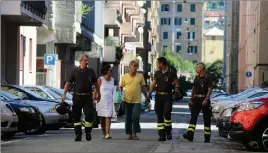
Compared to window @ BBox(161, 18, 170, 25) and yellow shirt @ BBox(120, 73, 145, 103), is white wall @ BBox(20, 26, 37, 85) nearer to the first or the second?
yellow shirt @ BBox(120, 73, 145, 103)

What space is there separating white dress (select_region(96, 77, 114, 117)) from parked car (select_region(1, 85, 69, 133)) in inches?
162

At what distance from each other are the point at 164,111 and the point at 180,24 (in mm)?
153843

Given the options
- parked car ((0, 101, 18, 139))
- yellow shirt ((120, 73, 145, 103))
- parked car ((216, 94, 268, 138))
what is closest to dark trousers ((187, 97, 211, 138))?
parked car ((216, 94, 268, 138))

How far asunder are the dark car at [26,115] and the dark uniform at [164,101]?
3974 millimetres

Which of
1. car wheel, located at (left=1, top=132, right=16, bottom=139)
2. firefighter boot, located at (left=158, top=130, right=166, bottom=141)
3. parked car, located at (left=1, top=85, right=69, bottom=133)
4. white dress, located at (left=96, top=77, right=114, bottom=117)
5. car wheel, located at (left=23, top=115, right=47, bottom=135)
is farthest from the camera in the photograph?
parked car, located at (left=1, top=85, right=69, bottom=133)

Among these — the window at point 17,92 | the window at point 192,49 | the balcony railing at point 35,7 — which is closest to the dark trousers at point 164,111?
the window at point 17,92

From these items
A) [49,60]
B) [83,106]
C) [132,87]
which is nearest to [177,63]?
[49,60]

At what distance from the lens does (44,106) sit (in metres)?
22.0

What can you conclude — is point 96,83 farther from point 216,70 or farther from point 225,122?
point 216,70

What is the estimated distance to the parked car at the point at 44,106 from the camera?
21.7 metres

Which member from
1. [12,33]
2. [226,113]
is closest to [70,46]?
[12,33]

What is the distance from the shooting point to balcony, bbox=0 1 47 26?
107ft

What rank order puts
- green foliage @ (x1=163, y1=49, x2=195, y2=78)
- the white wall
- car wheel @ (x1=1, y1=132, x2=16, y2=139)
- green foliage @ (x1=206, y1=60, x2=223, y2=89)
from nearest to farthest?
car wheel @ (x1=1, y1=132, x2=16, y2=139)
the white wall
green foliage @ (x1=206, y1=60, x2=223, y2=89)
green foliage @ (x1=163, y1=49, x2=195, y2=78)

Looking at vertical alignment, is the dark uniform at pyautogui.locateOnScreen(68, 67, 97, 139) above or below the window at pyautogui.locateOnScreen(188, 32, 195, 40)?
below
